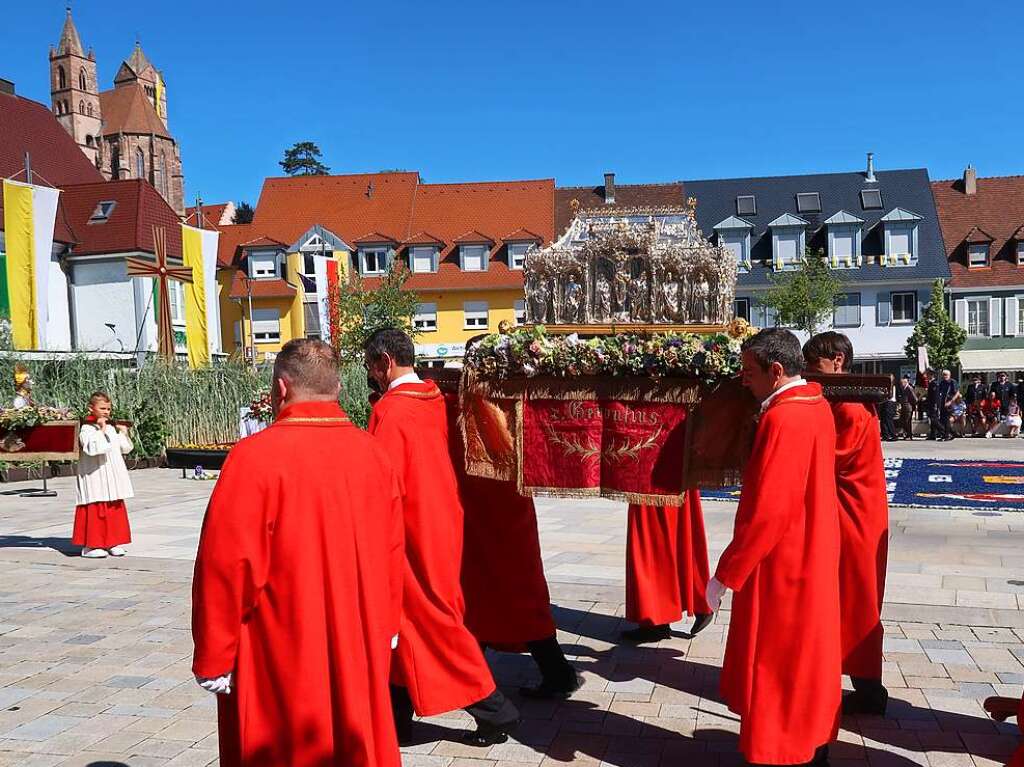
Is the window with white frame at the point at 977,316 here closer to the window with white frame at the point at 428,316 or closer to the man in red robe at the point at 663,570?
the window with white frame at the point at 428,316

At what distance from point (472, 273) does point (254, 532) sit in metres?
43.1

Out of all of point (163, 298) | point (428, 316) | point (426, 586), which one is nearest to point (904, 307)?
point (428, 316)

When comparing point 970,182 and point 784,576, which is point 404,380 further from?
point 970,182

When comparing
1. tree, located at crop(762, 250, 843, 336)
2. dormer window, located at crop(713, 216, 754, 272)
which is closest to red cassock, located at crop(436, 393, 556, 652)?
tree, located at crop(762, 250, 843, 336)

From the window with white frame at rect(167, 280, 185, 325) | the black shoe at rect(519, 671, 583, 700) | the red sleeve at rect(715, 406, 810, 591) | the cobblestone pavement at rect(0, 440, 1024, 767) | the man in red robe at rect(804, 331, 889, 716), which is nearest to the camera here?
the red sleeve at rect(715, 406, 810, 591)

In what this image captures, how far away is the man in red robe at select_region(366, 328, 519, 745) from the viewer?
15.6 ft

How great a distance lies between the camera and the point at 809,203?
4606cm

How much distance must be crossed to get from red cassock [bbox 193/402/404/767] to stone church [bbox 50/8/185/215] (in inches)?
2799

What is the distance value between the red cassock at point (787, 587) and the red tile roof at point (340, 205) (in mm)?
44324

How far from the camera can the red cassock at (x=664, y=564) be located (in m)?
6.62

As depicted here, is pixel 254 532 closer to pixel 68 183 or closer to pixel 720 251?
pixel 720 251

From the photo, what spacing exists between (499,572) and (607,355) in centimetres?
155

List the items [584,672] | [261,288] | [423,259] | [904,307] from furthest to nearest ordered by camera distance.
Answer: [261,288], [423,259], [904,307], [584,672]

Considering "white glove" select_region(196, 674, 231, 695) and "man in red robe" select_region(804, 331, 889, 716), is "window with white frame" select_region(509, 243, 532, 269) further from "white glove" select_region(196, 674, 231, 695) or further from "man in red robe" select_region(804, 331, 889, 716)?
"white glove" select_region(196, 674, 231, 695)
